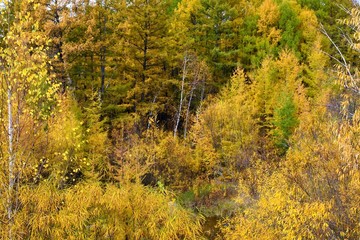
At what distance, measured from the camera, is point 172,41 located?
91.3 feet

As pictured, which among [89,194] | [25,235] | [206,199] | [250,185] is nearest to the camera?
[25,235]

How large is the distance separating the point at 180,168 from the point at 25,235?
1604 cm

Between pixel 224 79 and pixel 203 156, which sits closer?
pixel 203 156

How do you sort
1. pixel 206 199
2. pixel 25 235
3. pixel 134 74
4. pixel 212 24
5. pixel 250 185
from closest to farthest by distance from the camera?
pixel 25 235, pixel 250 185, pixel 206 199, pixel 134 74, pixel 212 24

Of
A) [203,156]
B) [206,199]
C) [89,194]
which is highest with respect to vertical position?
[89,194]

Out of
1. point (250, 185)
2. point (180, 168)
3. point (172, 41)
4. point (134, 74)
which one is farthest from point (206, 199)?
point (172, 41)

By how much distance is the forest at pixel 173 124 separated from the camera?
7.08 metres

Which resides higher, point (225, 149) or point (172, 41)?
point (172, 41)

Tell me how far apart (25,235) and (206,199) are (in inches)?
638

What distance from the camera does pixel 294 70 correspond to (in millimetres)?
28266

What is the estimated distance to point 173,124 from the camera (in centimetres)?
3022

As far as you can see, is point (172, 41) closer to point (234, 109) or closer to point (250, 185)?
point (234, 109)

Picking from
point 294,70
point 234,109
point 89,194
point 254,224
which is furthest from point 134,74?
point 89,194

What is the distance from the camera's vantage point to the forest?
7078mm
